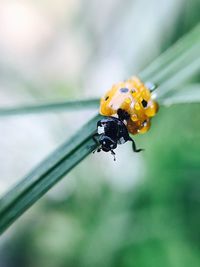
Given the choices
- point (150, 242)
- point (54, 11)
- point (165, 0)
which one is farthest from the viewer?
point (54, 11)

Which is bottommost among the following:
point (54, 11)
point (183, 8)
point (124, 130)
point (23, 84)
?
point (124, 130)

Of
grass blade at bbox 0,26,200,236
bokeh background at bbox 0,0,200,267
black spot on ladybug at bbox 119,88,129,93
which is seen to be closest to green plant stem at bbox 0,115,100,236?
grass blade at bbox 0,26,200,236

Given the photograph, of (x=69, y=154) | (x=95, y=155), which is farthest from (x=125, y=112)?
(x=95, y=155)

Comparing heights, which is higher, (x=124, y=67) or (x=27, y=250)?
(x=124, y=67)

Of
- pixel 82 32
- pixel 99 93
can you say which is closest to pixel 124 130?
pixel 99 93

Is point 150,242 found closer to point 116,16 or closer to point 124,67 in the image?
point 124,67

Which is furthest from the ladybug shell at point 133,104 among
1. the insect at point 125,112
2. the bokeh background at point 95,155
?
the bokeh background at point 95,155

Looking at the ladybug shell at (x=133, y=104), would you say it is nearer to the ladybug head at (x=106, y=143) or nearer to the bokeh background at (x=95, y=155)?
the ladybug head at (x=106, y=143)
